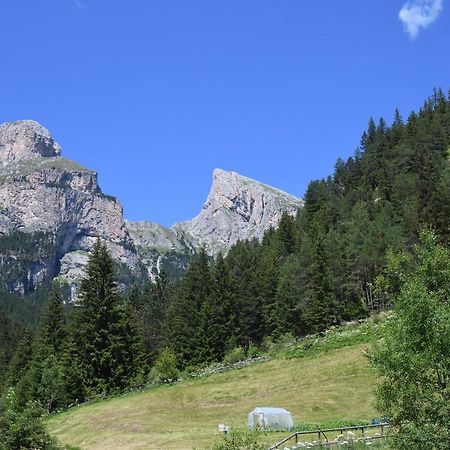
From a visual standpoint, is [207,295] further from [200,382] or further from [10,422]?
[10,422]

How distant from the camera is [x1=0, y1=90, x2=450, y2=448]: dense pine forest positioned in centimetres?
5425

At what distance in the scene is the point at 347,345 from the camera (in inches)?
1877

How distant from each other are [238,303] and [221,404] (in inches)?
1417

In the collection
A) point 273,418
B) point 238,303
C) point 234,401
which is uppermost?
point 238,303

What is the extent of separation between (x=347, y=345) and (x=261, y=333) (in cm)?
2966

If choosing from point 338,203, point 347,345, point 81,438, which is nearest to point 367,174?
point 338,203

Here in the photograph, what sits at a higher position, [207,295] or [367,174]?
[367,174]

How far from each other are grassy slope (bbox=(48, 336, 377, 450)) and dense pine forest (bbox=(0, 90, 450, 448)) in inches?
268

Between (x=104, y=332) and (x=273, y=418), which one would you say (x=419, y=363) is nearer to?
→ (x=273, y=418)

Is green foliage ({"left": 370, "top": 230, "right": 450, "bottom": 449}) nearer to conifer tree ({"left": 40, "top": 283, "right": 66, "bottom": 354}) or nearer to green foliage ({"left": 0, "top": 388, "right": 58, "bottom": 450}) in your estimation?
green foliage ({"left": 0, "top": 388, "right": 58, "bottom": 450})

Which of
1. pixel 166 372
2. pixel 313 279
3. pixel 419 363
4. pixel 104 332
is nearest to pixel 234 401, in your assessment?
pixel 166 372

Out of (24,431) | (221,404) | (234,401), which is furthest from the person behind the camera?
(234,401)

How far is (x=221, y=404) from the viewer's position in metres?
38.3

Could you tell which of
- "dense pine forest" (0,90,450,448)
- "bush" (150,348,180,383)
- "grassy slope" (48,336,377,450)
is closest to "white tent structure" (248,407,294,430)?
"grassy slope" (48,336,377,450)
